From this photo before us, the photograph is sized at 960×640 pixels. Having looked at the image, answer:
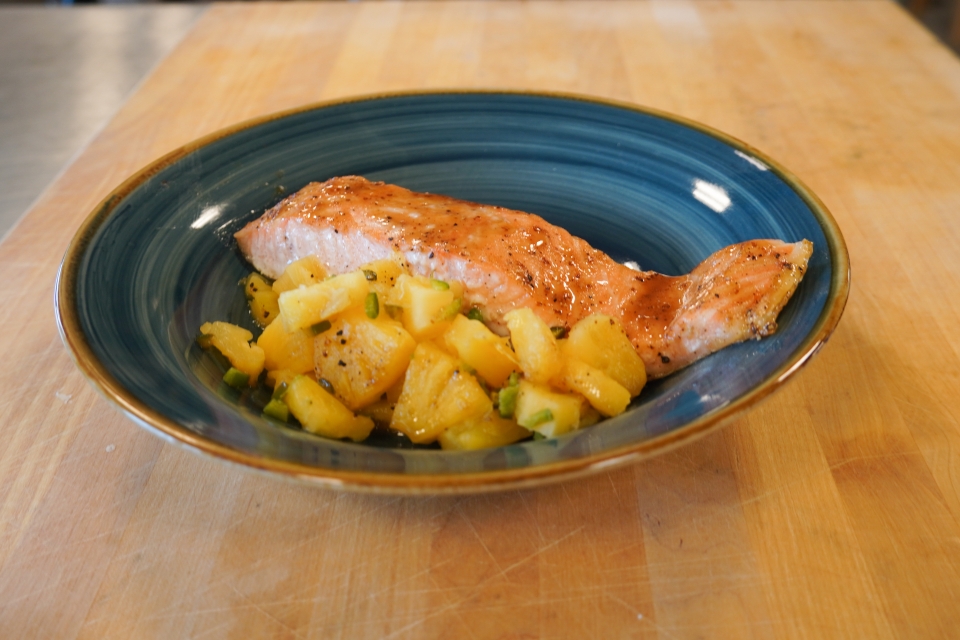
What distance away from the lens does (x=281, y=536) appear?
120 centimetres

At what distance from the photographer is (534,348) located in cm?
133

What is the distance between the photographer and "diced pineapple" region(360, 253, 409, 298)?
59.6 inches

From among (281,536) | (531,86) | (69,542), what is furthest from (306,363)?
(531,86)

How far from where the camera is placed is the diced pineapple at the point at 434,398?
127 centimetres

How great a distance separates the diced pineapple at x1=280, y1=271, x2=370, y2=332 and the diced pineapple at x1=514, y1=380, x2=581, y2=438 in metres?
0.37

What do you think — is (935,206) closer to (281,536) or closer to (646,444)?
(646,444)

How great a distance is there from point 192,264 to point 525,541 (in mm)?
989

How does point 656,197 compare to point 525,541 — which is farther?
point 656,197

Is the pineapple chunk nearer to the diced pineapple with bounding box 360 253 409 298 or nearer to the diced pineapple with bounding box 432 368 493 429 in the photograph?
the diced pineapple with bounding box 432 368 493 429

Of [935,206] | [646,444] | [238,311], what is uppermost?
[646,444]

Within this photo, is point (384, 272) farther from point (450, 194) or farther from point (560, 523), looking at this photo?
point (560, 523)

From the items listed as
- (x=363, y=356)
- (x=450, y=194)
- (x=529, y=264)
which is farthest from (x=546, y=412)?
(x=450, y=194)

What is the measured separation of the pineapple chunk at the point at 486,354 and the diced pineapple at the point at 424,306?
0.16ft

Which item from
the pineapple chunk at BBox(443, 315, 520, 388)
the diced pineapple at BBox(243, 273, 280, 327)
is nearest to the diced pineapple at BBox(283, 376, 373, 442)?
the pineapple chunk at BBox(443, 315, 520, 388)
